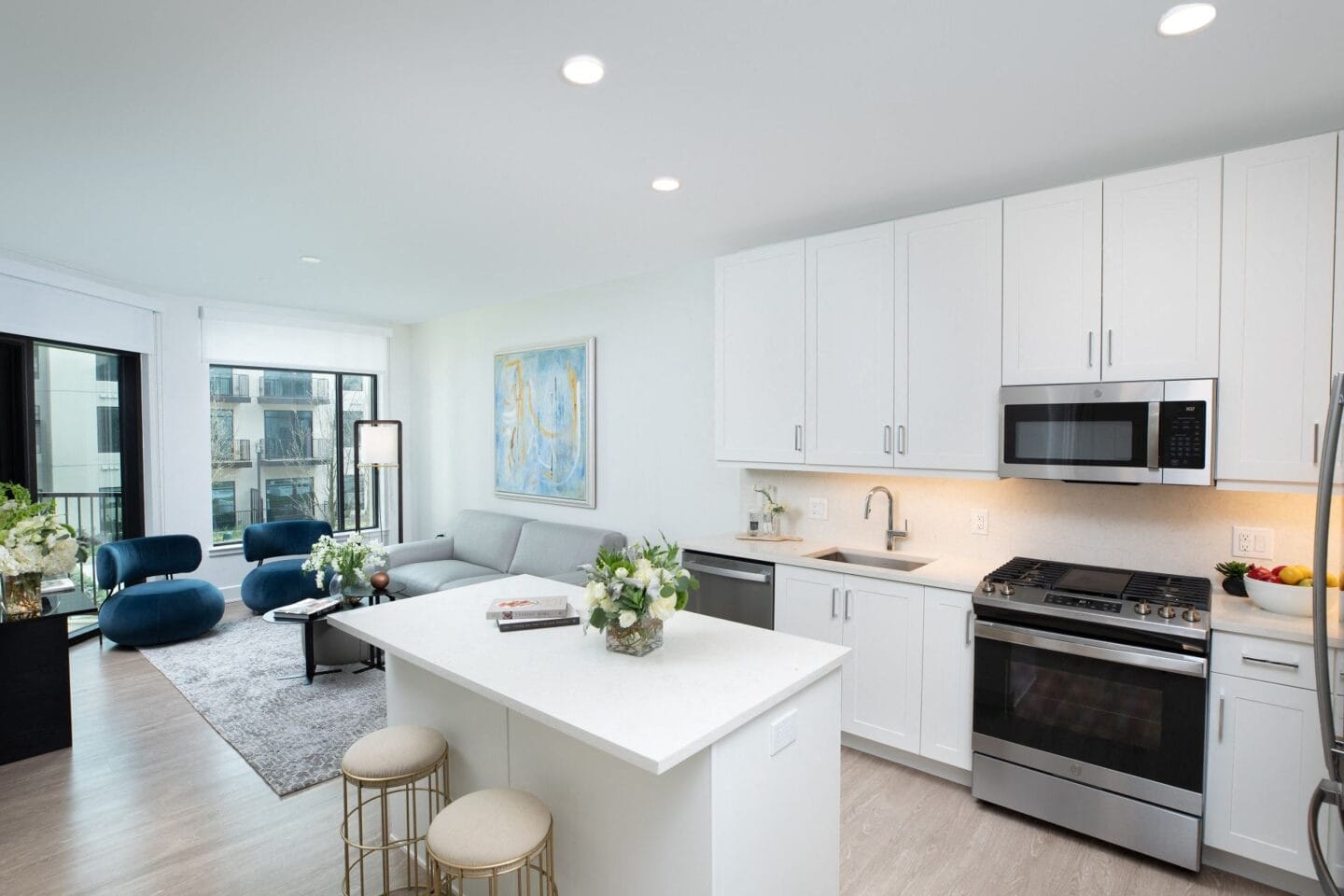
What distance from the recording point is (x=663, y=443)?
4.51m

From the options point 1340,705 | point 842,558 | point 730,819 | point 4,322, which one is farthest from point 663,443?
point 4,322

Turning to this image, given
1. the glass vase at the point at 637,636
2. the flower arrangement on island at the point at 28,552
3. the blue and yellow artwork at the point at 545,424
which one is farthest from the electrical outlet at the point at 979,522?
the flower arrangement on island at the point at 28,552

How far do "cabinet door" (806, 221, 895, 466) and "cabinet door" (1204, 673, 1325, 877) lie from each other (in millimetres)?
1486

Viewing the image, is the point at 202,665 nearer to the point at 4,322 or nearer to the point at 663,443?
the point at 4,322

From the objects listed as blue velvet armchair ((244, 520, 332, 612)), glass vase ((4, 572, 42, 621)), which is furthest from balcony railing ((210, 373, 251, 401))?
glass vase ((4, 572, 42, 621))

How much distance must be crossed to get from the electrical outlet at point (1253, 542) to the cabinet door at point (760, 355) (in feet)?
5.77

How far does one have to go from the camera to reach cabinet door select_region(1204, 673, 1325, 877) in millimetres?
2113

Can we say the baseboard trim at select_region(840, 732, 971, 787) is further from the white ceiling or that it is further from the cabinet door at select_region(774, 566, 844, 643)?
the white ceiling

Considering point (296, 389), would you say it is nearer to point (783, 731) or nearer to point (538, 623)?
point (538, 623)

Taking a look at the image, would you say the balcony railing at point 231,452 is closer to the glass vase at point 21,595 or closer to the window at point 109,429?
the window at point 109,429

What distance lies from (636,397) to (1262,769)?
3584 millimetres

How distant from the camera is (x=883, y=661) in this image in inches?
118

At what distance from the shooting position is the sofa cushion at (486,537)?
531 centimetres

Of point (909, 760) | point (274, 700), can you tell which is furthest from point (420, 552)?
point (909, 760)
